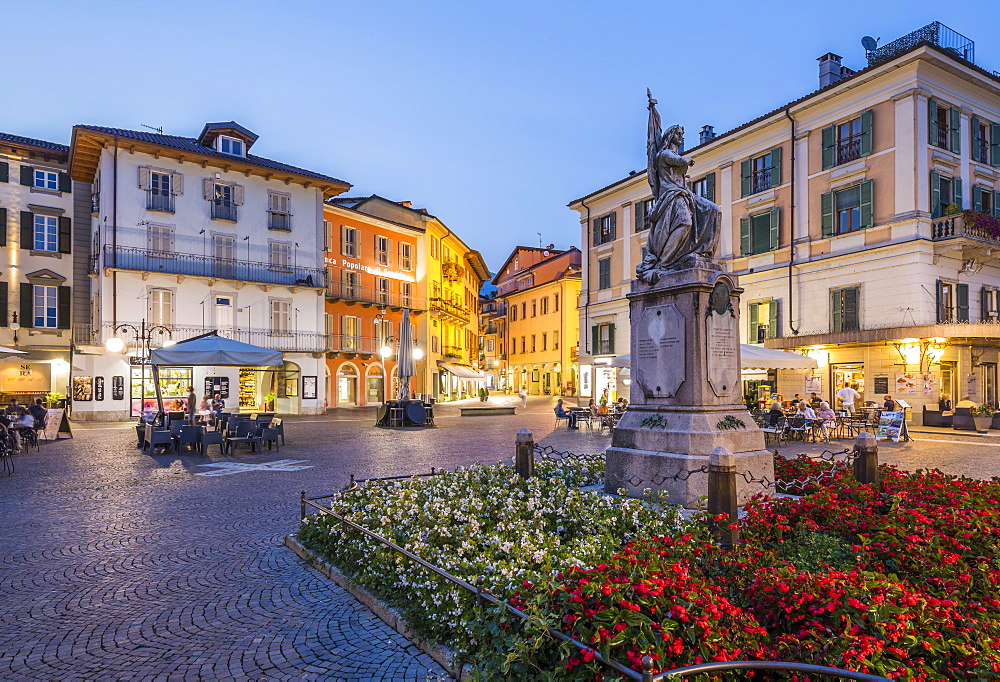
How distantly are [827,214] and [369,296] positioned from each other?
85.6ft

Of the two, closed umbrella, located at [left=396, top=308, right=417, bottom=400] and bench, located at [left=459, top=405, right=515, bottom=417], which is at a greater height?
closed umbrella, located at [left=396, top=308, right=417, bottom=400]

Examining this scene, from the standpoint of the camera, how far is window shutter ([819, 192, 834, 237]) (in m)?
25.7

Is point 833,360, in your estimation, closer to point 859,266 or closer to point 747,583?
point 859,266

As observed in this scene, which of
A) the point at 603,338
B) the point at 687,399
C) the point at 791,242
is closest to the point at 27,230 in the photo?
the point at 603,338

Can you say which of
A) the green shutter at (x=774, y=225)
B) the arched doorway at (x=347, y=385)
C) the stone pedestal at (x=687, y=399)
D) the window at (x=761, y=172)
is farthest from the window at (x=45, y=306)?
the green shutter at (x=774, y=225)

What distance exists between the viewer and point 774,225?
28.2 meters

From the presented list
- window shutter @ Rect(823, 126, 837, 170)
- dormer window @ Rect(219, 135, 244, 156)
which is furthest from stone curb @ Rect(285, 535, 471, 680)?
dormer window @ Rect(219, 135, 244, 156)

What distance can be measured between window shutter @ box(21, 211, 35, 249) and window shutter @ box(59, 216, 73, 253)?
1.14 meters

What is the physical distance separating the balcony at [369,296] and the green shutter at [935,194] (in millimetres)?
27689

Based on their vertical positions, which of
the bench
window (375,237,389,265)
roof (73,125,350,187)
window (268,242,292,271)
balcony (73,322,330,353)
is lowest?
the bench

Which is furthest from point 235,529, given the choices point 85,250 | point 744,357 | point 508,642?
point 85,250

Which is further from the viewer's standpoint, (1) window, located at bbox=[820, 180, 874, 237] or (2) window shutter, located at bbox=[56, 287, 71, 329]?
(2) window shutter, located at bbox=[56, 287, 71, 329]

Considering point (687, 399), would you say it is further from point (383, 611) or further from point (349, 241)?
point (349, 241)

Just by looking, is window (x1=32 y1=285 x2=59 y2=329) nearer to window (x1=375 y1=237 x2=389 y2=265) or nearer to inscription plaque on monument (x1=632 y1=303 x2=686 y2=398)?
window (x1=375 y1=237 x2=389 y2=265)
